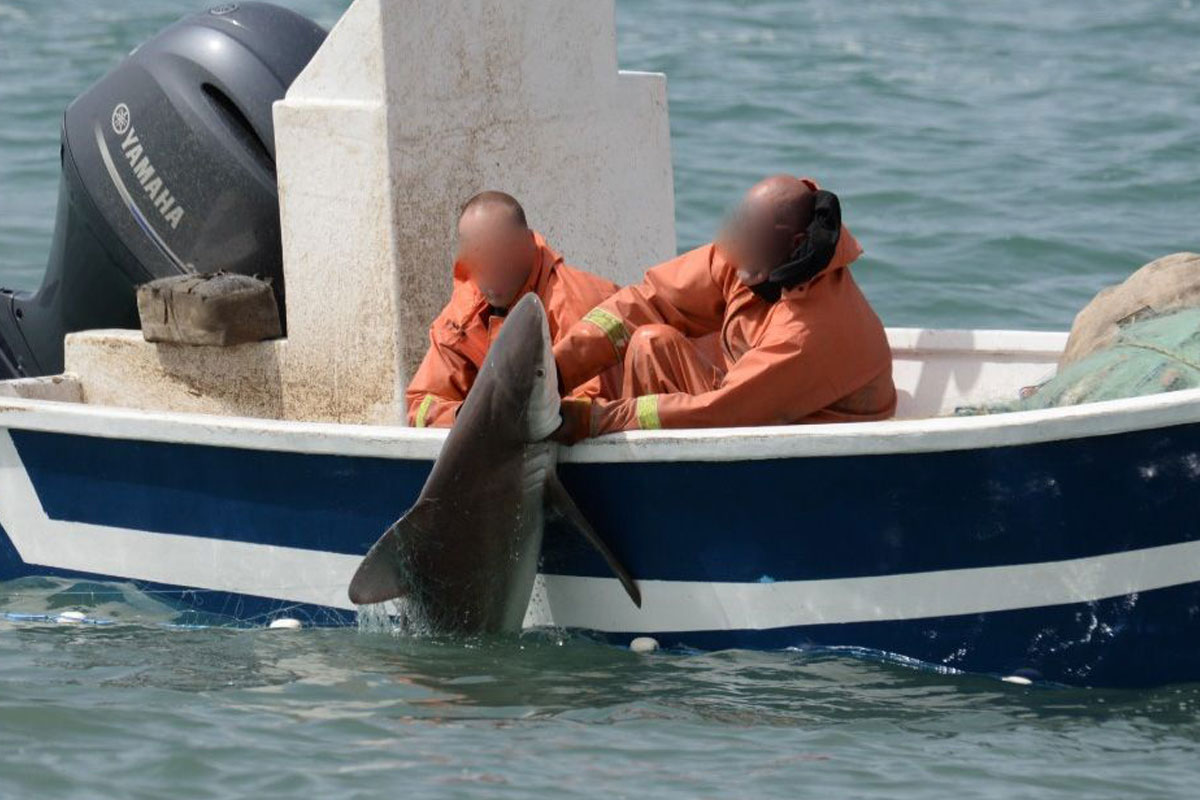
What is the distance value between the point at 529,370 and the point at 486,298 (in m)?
0.53

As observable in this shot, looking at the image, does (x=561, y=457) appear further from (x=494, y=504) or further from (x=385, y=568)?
(x=385, y=568)

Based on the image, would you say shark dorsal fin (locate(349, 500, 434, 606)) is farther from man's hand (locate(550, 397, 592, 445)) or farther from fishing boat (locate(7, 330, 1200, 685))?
man's hand (locate(550, 397, 592, 445))

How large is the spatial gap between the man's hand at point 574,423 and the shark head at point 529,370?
3 cm

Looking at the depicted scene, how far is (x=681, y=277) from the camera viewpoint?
5.09 m

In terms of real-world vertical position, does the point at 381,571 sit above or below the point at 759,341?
below

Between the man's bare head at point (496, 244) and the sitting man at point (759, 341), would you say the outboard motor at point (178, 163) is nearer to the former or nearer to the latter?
the man's bare head at point (496, 244)

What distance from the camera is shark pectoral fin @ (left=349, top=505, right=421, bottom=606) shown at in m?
4.82

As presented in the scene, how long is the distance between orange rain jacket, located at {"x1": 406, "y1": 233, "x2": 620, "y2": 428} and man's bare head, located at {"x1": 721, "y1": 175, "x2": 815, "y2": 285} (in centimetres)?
56

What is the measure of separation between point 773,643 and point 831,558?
0.92ft

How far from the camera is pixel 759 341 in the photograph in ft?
15.8

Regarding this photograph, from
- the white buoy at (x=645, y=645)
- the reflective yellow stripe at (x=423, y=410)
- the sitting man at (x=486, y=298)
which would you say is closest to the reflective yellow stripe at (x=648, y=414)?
the sitting man at (x=486, y=298)

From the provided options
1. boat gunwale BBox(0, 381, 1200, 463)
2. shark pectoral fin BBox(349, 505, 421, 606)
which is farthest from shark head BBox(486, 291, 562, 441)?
shark pectoral fin BBox(349, 505, 421, 606)

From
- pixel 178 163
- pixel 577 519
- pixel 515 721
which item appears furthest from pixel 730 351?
pixel 178 163

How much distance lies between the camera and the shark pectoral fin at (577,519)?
186 inches
